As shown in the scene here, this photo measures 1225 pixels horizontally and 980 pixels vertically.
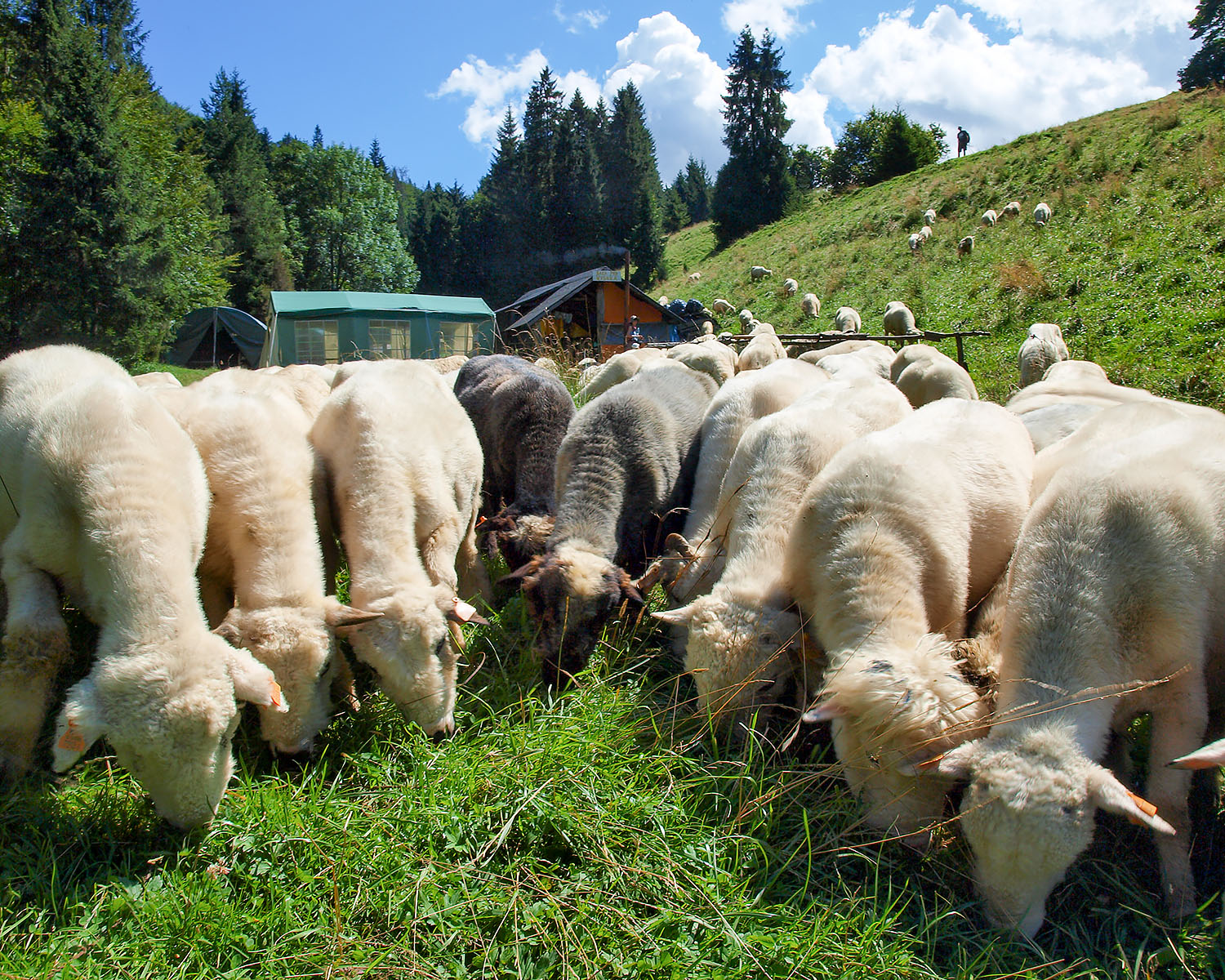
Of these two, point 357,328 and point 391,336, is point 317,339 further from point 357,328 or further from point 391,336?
point 391,336

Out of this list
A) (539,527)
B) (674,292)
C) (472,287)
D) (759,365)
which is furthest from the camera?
(472,287)

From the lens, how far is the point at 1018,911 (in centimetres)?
286

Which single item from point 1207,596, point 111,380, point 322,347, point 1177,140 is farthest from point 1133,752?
point 322,347

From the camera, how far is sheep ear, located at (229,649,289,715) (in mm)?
3270

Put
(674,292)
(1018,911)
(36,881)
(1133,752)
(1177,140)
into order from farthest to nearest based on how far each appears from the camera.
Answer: (674,292)
(1177,140)
(1133,752)
(36,881)
(1018,911)

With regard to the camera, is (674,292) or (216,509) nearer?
(216,509)

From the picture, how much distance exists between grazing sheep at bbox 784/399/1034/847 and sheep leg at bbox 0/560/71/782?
11.9 ft

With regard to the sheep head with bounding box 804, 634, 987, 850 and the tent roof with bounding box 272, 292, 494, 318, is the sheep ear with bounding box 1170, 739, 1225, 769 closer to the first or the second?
the sheep head with bounding box 804, 634, 987, 850

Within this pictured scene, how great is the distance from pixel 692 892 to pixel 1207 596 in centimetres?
256

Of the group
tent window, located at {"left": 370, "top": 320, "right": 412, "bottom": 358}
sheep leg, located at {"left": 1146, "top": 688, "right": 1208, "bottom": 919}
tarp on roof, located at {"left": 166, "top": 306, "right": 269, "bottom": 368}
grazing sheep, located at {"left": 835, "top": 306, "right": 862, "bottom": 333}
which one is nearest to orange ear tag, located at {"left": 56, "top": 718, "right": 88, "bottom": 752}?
sheep leg, located at {"left": 1146, "top": 688, "right": 1208, "bottom": 919}

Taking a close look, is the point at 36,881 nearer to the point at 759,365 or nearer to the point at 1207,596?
the point at 1207,596

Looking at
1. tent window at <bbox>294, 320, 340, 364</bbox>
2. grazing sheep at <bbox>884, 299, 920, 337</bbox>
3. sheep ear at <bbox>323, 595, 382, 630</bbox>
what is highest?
tent window at <bbox>294, 320, 340, 364</bbox>

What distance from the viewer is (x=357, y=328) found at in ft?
87.1

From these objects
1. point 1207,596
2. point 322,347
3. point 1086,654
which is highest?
point 322,347
